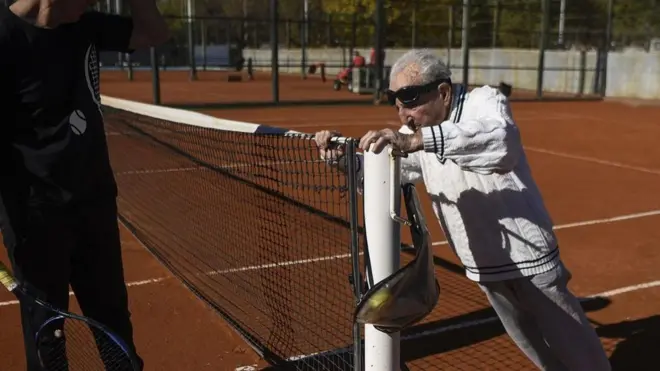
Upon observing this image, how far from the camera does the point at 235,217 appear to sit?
255 inches

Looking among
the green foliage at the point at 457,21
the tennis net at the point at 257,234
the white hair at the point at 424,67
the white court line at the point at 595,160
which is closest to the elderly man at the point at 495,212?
the white hair at the point at 424,67

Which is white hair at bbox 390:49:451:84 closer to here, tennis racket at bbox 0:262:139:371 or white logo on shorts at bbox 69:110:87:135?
white logo on shorts at bbox 69:110:87:135

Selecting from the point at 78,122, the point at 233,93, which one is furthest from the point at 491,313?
the point at 233,93

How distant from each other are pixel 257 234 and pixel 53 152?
3.44 m

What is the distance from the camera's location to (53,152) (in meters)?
2.55

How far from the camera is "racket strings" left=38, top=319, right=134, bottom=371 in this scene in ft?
8.05

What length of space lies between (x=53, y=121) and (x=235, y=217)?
3.96 m

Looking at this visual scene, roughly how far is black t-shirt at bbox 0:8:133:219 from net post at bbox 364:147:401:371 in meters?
1.16

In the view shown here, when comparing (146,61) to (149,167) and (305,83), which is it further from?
(149,167)

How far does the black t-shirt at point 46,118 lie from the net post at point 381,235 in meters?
1.16

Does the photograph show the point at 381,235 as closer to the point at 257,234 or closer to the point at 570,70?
the point at 257,234

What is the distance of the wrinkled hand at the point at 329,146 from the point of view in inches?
111

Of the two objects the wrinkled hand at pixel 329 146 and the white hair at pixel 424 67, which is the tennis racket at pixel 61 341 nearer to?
the wrinkled hand at pixel 329 146

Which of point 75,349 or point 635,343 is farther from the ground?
point 75,349
